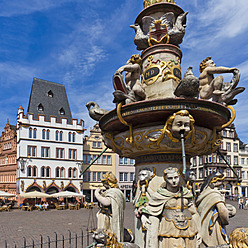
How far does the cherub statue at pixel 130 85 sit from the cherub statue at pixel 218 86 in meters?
1.36

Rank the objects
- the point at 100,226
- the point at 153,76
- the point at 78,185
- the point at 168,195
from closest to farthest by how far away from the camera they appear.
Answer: the point at 168,195 < the point at 100,226 < the point at 153,76 < the point at 78,185

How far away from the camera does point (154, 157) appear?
18.8 feet

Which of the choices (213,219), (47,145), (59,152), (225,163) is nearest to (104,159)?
(59,152)

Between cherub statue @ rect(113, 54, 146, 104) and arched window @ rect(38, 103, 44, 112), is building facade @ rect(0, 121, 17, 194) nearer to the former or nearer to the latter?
arched window @ rect(38, 103, 44, 112)

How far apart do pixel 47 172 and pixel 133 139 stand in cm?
4050

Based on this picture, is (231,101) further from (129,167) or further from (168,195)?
(129,167)

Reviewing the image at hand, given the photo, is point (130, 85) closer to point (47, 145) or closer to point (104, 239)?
point (104, 239)

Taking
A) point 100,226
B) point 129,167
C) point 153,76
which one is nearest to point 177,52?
point 153,76

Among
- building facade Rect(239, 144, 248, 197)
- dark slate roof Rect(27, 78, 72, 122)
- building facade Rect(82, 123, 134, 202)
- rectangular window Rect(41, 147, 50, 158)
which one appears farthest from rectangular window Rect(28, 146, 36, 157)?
building facade Rect(239, 144, 248, 197)

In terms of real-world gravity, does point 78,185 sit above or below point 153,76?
below

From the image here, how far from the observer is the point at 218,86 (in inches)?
223

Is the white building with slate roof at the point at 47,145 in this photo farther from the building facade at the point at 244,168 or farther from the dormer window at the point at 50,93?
the building facade at the point at 244,168

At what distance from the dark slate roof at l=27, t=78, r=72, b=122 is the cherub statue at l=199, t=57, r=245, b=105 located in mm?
41909

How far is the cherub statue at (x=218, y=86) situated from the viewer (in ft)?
18.4
